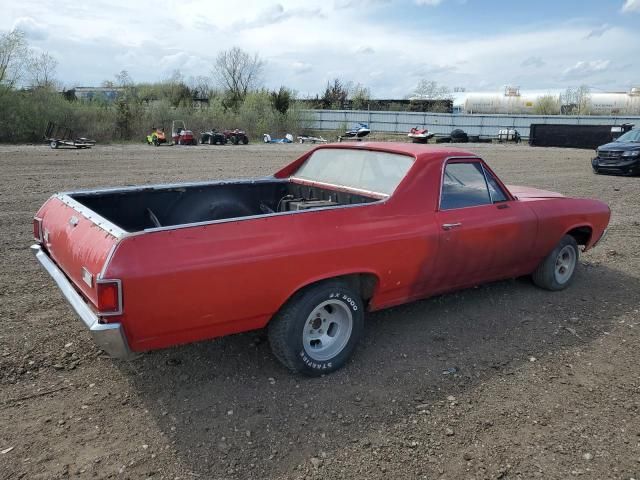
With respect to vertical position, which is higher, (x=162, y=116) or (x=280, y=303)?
(x=162, y=116)

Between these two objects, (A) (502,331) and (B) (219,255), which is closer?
(B) (219,255)

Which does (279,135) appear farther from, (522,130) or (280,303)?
(280,303)

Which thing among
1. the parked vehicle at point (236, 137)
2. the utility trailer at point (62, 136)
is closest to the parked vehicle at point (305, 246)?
the utility trailer at point (62, 136)

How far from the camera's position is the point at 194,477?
2.60 metres

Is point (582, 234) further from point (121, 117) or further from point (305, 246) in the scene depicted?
point (121, 117)

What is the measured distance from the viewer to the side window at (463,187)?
4.25m

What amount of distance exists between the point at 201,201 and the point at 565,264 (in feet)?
12.1

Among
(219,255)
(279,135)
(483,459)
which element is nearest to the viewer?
(483,459)

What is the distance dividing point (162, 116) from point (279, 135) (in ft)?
31.1

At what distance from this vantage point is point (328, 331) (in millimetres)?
3674

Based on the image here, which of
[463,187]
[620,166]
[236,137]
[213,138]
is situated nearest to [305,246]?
[463,187]

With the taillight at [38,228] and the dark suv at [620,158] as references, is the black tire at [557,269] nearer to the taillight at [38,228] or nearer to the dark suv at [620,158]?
the taillight at [38,228]

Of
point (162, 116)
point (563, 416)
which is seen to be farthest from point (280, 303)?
point (162, 116)

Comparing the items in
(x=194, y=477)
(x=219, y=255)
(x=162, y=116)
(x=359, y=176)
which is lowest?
(x=194, y=477)
